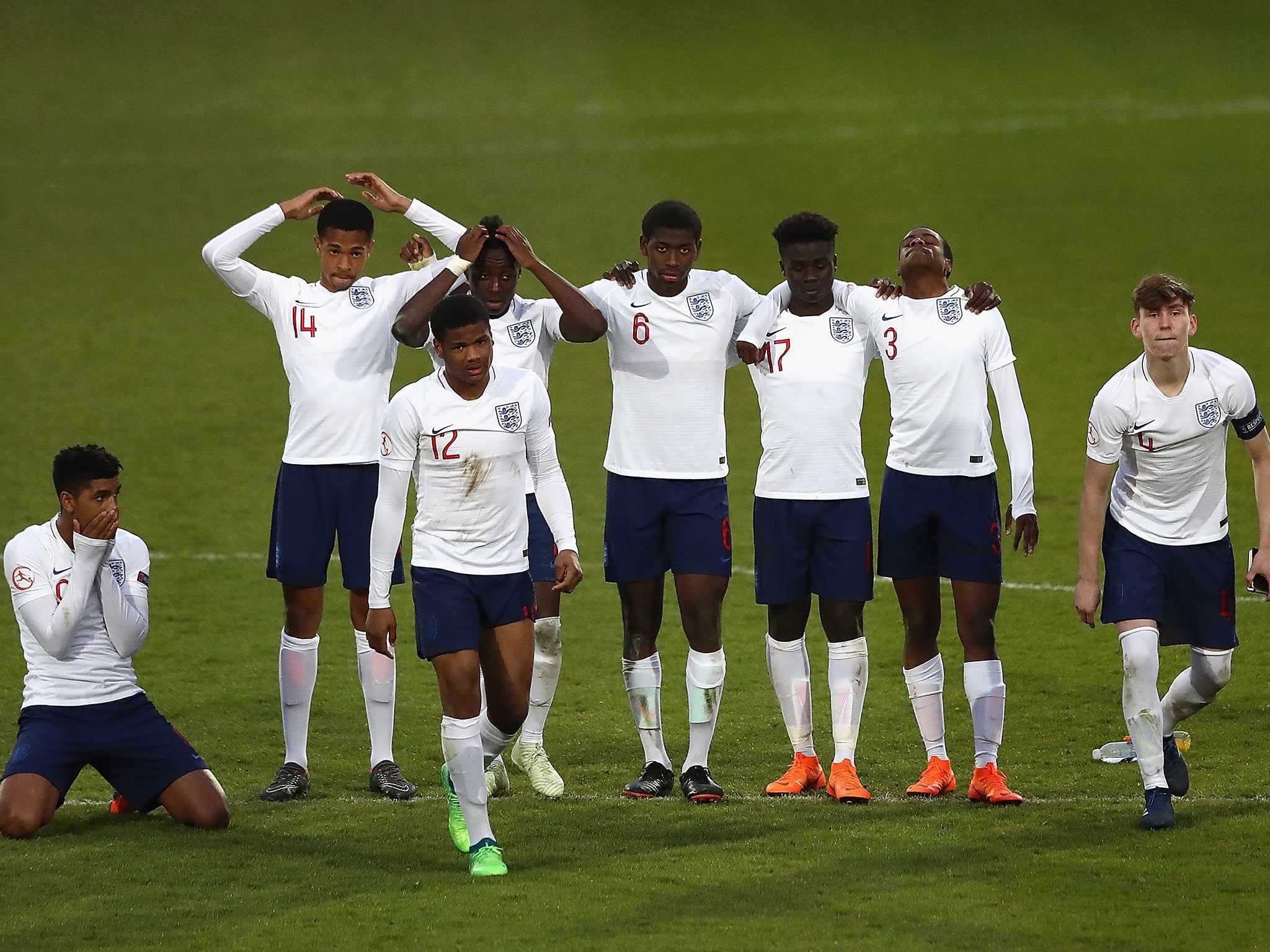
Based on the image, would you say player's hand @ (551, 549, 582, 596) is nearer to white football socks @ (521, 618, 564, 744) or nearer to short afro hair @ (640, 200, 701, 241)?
white football socks @ (521, 618, 564, 744)

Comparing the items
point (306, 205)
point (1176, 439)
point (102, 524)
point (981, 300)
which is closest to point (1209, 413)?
point (1176, 439)

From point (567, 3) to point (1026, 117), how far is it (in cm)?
1036

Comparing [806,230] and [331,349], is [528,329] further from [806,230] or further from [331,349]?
[806,230]

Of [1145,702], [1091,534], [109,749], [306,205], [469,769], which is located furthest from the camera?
[306,205]

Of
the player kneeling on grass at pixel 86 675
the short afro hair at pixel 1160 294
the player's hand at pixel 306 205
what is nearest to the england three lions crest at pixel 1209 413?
the short afro hair at pixel 1160 294

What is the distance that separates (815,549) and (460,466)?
5.82 ft

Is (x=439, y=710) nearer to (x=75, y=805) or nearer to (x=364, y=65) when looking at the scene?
(x=75, y=805)

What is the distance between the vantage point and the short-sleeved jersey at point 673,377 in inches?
295

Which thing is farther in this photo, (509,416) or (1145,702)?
(1145,702)

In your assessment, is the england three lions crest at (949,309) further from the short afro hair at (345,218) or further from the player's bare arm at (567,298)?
the short afro hair at (345,218)

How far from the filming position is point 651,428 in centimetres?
752

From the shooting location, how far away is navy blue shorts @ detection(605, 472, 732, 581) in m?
7.46

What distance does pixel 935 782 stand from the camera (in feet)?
24.3

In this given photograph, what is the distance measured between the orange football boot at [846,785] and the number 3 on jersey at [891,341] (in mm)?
1727
